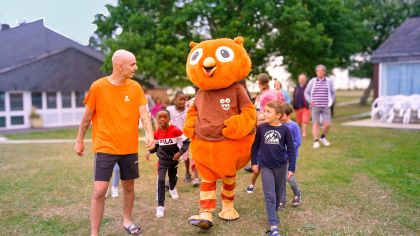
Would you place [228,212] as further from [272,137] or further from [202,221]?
[272,137]

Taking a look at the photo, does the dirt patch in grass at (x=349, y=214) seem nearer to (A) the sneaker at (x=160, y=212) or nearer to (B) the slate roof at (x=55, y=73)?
(A) the sneaker at (x=160, y=212)

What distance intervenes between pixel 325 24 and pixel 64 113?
43.2ft

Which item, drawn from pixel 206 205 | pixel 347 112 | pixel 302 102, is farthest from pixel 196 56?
pixel 347 112

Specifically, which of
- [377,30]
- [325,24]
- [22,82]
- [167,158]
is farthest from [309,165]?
[377,30]

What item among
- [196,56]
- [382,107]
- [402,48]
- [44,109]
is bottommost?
[44,109]

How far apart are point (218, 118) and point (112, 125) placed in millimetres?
1145

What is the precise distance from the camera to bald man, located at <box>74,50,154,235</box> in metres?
3.95

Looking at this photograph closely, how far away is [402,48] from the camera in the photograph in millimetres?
15828

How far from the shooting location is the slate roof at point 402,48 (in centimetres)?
1536

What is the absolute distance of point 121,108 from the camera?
3.99 metres

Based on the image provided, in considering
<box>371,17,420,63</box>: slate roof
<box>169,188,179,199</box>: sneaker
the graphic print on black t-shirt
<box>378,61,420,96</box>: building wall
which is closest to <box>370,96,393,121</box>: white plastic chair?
<box>378,61,420,96</box>: building wall

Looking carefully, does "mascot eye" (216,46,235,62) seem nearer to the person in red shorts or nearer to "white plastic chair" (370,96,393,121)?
the person in red shorts

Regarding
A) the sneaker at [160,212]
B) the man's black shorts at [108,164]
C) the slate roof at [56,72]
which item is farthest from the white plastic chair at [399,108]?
the man's black shorts at [108,164]

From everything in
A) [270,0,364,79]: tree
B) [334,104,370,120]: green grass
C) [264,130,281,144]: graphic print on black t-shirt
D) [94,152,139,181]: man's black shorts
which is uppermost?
[270,0,364,79]: tree
